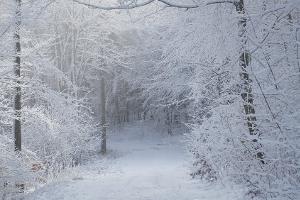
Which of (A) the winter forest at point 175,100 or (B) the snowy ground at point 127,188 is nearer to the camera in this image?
(A) the winter forest at point 175,100

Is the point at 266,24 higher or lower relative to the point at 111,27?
lower

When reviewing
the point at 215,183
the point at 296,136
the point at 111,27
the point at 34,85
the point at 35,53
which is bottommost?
the point at 215,183

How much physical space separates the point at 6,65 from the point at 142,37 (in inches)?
843

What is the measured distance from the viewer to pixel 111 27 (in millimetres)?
28766

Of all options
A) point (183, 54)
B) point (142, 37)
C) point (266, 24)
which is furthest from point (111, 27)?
point (266, 24)

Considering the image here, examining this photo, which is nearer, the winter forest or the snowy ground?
the winter forest

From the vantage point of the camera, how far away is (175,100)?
39.4 ft

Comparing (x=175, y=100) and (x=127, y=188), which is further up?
(x=175, y=100)

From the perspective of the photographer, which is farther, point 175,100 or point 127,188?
point 127,188

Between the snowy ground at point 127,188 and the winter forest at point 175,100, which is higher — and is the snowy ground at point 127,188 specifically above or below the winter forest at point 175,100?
below

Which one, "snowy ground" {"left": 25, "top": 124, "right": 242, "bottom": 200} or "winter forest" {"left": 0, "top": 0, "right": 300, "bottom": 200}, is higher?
"winter forest" {"left": 0, "top": 0, "right": 300, "bottom": 200}

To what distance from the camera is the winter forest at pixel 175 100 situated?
5465 mm

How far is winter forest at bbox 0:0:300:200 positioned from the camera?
17.9ft

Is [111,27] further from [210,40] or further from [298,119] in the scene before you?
[298,119]
